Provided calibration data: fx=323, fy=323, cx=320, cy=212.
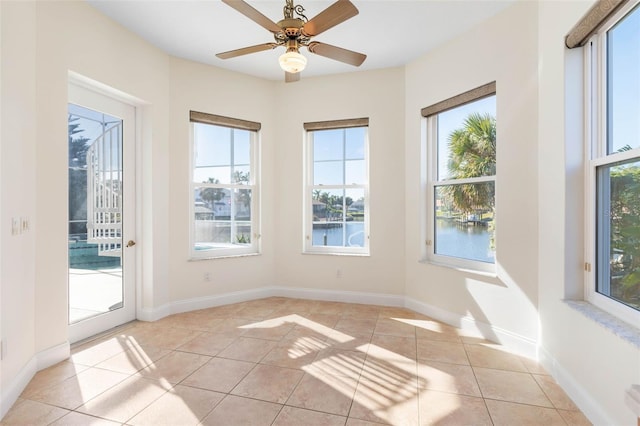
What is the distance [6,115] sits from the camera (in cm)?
198

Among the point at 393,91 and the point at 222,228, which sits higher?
the point at 393,91

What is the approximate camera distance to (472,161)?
3244mm

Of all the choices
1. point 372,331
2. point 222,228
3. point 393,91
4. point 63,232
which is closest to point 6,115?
point 63,232

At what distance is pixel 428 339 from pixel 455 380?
0.72 metres

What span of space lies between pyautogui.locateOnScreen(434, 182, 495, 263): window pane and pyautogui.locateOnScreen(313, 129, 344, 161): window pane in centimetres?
136

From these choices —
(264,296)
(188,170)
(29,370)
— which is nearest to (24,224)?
(29,370)

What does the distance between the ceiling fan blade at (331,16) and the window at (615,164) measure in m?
1.51

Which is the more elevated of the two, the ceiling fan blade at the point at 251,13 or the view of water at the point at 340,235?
the ceiling fan blade at the point at 251,13

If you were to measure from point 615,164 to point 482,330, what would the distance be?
5.92 ft

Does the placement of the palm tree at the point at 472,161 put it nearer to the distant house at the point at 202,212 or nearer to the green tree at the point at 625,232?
the green tree at the point at 625,232

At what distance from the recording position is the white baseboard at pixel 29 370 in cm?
193

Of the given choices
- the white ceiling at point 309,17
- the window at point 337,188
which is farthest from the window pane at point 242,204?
the white ceiling at point 309,17

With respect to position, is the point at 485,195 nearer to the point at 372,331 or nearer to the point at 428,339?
the point at 428,339

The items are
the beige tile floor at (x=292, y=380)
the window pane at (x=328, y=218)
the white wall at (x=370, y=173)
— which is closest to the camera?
the beige tile floor at (x=292, y=380)
